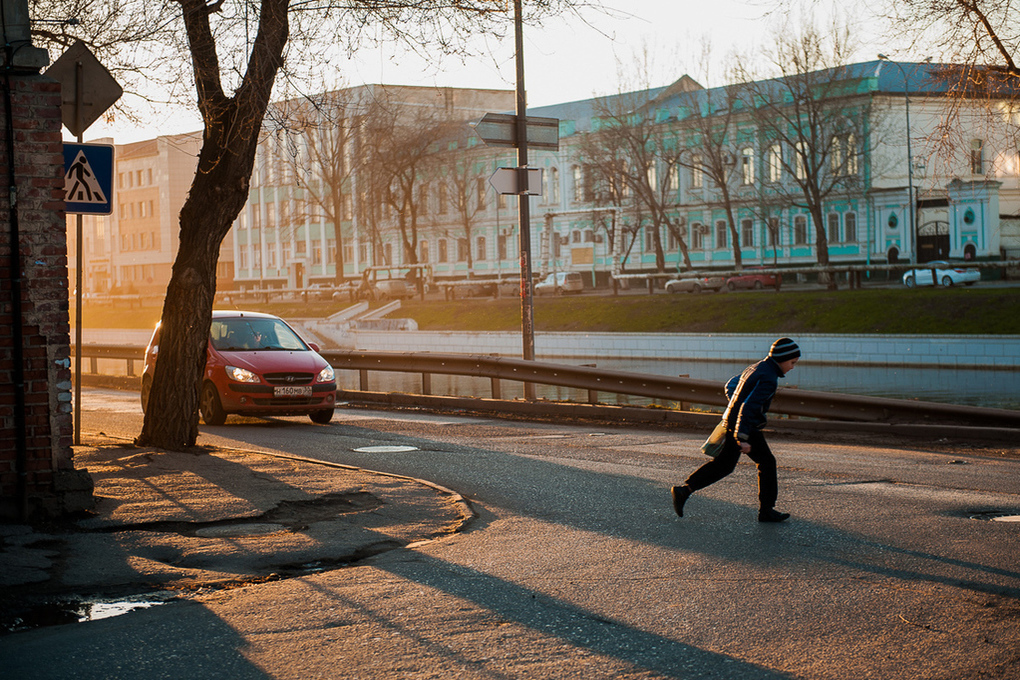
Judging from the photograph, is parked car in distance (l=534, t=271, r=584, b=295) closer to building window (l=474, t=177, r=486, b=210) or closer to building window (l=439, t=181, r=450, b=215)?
building window (l=439, t=181, r=450, b=215)

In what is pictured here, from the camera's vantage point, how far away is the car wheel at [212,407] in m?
14.9

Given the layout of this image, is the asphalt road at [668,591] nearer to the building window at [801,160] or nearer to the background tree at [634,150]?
the building window at [801,160]

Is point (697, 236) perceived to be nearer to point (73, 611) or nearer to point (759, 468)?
point (759, 468)

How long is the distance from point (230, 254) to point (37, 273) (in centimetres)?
9953

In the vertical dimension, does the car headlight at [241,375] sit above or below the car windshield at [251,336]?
below

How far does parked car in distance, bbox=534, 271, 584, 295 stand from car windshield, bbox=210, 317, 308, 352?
133 feet

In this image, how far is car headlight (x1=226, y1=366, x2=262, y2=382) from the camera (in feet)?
48.6

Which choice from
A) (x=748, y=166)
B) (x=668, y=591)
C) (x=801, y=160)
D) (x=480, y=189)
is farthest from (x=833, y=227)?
(x=668, y=591)

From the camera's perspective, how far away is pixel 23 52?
7.41 m

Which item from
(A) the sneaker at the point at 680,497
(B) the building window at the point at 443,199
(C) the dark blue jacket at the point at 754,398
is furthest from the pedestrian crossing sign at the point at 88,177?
(B) the building window at the point at 443,199

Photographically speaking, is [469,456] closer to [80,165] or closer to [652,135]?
[80,165]

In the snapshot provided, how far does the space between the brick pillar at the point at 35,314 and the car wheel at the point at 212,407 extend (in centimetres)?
727

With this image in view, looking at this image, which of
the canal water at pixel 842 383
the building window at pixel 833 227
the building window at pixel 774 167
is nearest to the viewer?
the canal water at pixel 842 383

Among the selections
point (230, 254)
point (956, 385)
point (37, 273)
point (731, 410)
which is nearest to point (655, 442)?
point (731, 410)
